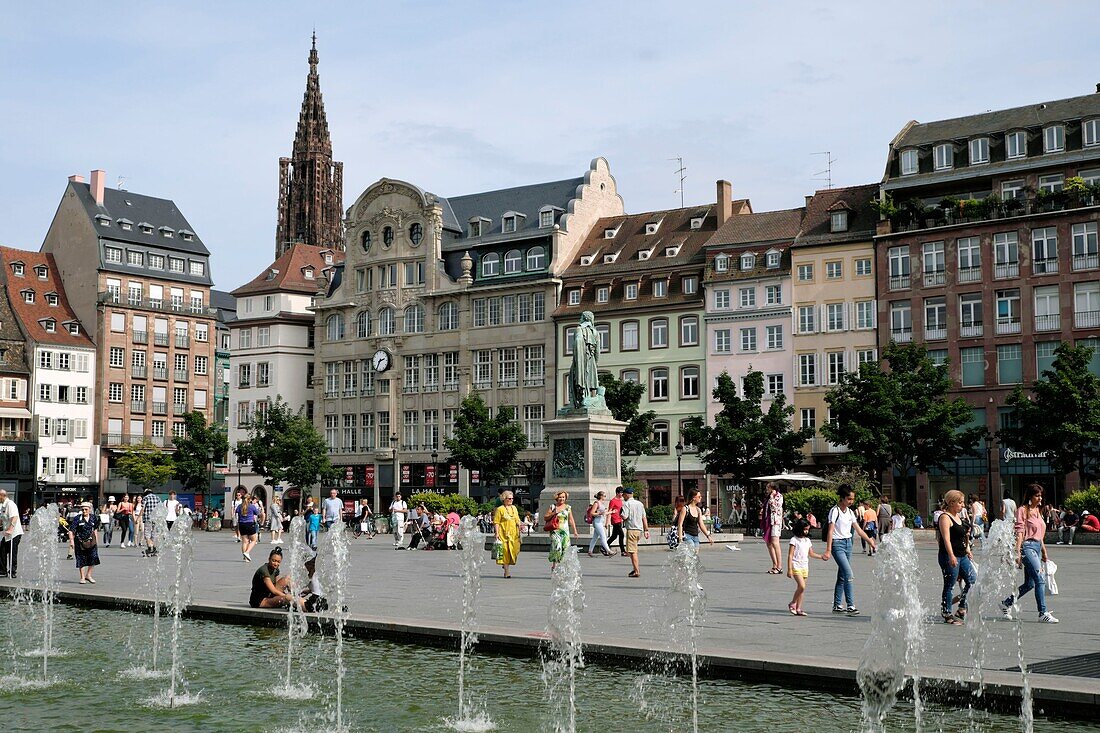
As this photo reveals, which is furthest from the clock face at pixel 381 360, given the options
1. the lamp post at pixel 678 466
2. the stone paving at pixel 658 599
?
the stone paving at pixel 658 599

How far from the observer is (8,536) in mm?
22672

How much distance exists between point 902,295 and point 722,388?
10029 mm

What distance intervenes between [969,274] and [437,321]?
100.0 feet

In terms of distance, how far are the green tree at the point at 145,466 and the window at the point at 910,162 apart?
46.5 metres

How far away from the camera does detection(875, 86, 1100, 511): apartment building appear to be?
5850 cm

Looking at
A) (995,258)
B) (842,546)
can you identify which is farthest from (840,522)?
(995,258)

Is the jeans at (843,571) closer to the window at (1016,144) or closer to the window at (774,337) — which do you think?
the window at (1016,144)

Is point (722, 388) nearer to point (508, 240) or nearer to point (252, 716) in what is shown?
point (508, 240)

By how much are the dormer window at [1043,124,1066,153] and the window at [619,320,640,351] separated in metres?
22.0

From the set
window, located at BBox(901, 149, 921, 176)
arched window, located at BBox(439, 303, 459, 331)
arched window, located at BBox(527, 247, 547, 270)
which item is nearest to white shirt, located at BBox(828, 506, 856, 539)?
window, located at BBox(901, 149, 921, 176)

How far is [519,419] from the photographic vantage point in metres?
73.6

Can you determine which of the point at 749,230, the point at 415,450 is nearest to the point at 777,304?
the point at 749,230

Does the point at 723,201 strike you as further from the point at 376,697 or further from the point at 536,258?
the point at 376,697

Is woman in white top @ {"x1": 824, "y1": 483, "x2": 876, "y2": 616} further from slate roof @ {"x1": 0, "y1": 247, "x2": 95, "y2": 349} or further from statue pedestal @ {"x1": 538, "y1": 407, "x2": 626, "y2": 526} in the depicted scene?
slate roof @ {"x1": 0, "y1": 247, "x2": 95, "y2": 349}
